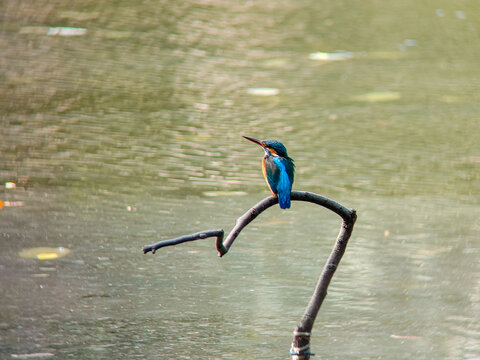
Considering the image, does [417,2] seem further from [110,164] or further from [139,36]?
[110,164]

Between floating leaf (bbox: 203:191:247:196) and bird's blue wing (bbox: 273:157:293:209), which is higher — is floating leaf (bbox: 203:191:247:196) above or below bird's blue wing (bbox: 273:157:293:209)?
below

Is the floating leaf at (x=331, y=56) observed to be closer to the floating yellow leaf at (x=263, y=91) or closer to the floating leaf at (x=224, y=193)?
the floating yellow leaf at (x=263, y=91)

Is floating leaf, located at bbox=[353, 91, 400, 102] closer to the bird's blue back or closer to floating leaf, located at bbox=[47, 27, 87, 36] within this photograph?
floating leaf, located at bbox=[47, 27, 87, 36]

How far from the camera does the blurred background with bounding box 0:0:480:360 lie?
109 inches

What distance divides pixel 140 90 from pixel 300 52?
1.40m

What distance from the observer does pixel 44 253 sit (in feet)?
11.1

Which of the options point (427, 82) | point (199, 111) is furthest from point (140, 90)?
point (427, 82)

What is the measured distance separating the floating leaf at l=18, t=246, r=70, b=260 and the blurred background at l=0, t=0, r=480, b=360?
0.01 metres

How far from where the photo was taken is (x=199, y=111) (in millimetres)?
5344

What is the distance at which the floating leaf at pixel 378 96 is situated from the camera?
18.4 feet

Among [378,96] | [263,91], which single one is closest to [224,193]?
[263,91]

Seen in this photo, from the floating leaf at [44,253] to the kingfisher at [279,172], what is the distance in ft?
4.61

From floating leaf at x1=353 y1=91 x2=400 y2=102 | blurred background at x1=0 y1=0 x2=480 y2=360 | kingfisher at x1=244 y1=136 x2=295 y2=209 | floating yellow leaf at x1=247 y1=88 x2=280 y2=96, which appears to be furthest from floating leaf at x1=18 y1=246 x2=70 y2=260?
floating leaf at x1=353 y1=91 x2=400 y2=102

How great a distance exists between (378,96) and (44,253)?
2961 mm
